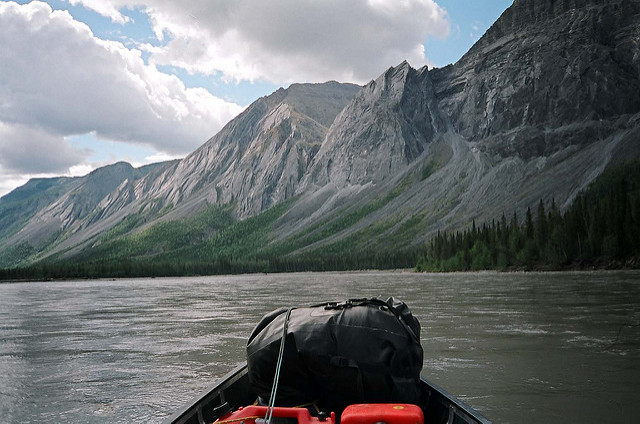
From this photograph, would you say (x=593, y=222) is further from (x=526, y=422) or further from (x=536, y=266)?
(x=526, y=422)

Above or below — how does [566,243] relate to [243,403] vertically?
above

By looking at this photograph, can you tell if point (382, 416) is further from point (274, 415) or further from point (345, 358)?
point (274, 415)

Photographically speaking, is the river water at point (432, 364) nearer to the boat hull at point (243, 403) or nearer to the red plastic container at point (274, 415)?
the boat hull at point (243, 403)

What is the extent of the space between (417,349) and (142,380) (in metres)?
10.3

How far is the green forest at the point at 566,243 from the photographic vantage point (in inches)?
3501

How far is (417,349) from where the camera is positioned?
25.3 ft

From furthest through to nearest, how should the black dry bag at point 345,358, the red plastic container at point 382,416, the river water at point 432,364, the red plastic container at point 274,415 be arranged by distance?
the river water at point 432,364
the black dry bag at point 345,358
the red plastic container at point 274,415
the red plastic container at point 382,416

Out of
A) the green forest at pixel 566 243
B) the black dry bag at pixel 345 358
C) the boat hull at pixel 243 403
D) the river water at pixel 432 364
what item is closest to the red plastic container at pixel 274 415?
the boat hull at pixel 243 403

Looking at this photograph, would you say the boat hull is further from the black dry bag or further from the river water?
the river water

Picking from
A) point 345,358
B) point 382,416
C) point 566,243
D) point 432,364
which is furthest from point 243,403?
point 566,243

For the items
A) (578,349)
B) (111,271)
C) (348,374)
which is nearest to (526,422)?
(348,374)

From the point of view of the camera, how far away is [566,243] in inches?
3861

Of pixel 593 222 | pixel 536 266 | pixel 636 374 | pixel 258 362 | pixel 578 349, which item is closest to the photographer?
pixel 258 362

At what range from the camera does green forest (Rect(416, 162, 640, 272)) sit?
88.9 m
